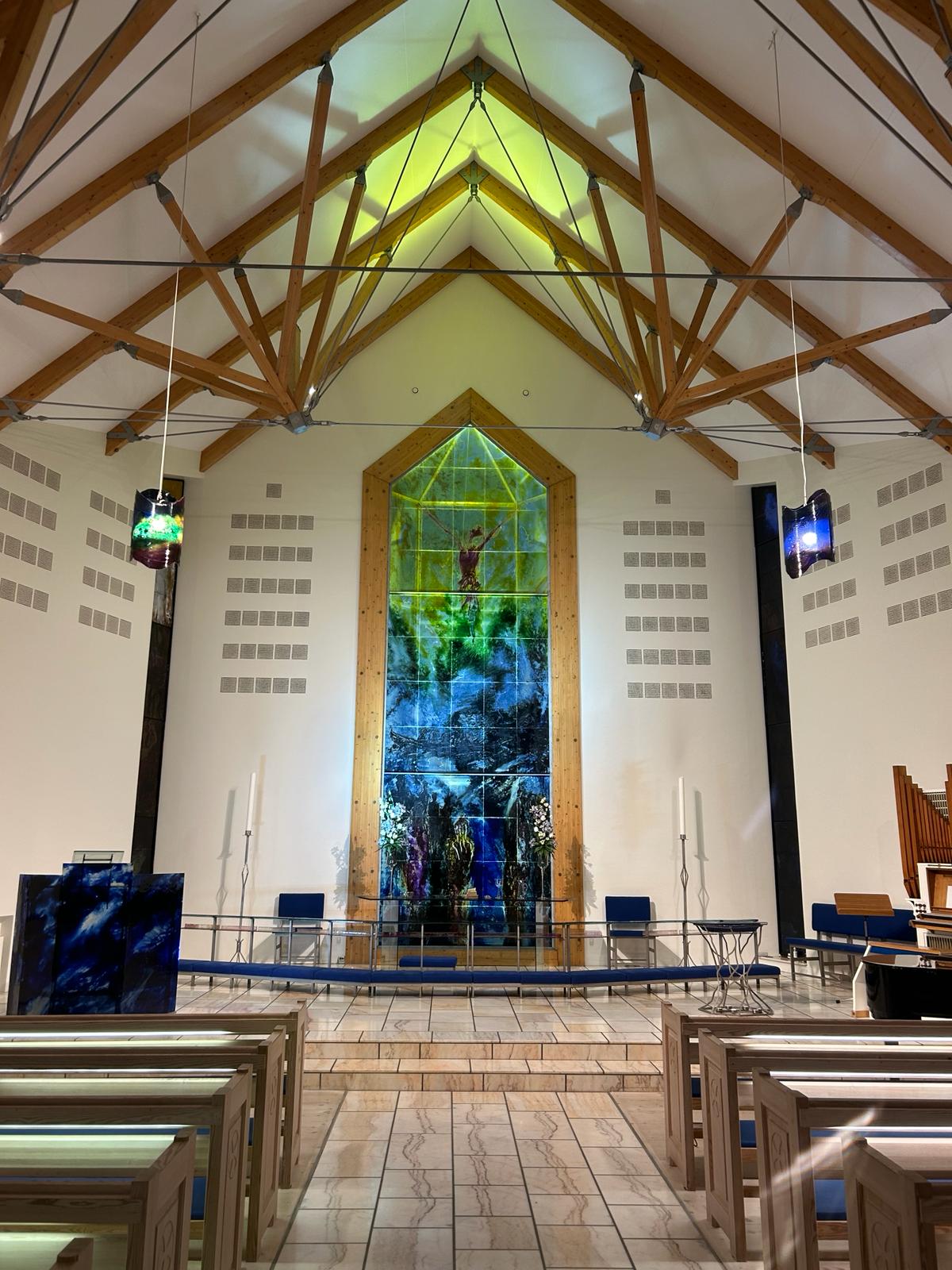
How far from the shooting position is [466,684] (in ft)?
36.4

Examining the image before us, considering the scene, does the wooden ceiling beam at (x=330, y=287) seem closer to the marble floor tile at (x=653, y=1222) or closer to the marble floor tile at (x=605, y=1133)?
the marble floor tile at (x=605, y=1133)

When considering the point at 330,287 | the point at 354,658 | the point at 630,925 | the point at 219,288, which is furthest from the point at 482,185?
the point at 630,925

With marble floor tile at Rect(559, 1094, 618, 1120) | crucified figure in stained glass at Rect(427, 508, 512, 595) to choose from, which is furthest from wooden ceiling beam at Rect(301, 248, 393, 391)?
marble floor tile at Rect(559, 1094, 618, 1120)

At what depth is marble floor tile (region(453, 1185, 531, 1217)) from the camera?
147 inches

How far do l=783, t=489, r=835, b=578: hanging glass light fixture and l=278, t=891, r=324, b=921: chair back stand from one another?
616cm

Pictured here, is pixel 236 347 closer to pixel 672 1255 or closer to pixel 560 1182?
pixel 560 1182

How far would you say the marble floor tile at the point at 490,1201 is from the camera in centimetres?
372

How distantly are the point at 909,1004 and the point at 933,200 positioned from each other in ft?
17.4

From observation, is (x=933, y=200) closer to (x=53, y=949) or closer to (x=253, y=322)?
(x=253, y=322)

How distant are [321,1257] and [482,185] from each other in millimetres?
10248

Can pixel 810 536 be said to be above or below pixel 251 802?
above

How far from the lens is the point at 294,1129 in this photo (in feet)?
13.7

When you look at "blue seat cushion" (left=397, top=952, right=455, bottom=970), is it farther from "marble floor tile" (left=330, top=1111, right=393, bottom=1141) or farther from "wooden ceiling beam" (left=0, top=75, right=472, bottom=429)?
"wooden ceiling beam" (left=0, top=75, right=472, bottom=429)

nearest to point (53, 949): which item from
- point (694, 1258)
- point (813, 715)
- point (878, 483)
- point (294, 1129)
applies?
point (294, 1129)
